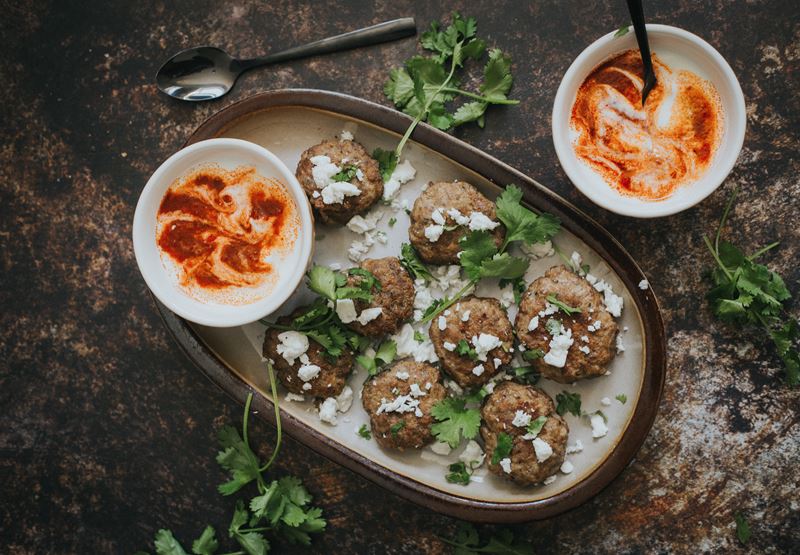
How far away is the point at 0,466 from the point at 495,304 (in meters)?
2.81

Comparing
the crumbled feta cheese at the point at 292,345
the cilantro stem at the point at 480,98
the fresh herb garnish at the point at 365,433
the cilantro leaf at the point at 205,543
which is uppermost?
the cilantro stem at the point at 480,98

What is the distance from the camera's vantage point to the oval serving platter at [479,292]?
118 inches

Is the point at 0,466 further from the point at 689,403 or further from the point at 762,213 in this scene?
the point at 762,213

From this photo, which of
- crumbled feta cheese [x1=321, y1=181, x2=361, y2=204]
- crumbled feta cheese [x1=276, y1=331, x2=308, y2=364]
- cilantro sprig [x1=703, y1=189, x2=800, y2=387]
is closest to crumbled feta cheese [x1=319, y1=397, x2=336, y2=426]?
crumbled feta cheese [x1=276, y1=331, x2=308, y2=364]

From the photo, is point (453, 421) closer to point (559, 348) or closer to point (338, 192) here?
point (559, 348)

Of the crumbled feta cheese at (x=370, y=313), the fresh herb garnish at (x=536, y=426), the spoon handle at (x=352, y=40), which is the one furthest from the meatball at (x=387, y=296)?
the spoon handle at (x=352, y=40)

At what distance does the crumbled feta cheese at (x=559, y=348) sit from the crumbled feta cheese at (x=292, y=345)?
1092mm

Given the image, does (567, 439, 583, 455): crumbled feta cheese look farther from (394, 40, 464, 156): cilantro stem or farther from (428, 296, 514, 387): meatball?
(394, 40, 464, 156): cilantro stem

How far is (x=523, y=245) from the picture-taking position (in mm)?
3143

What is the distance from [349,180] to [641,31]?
1.36 m

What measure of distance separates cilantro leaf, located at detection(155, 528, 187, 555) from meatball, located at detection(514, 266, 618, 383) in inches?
82.4

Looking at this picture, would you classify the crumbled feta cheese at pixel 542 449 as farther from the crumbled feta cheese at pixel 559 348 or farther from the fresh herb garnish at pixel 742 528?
the fresh herb garnish at pixel 742 528

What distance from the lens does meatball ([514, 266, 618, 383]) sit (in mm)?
2969

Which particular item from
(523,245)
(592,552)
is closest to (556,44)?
(523,245)
